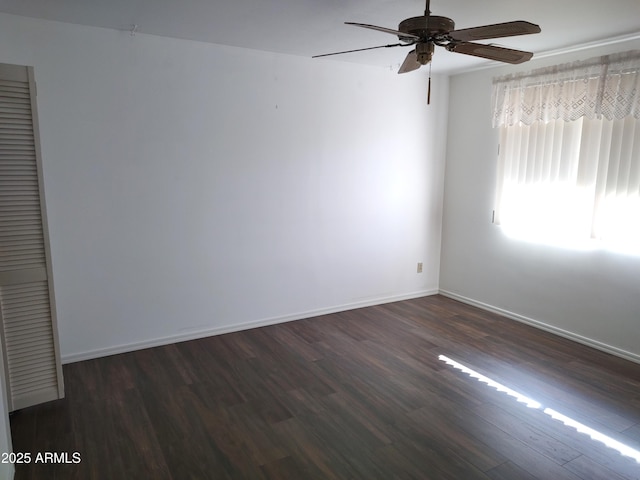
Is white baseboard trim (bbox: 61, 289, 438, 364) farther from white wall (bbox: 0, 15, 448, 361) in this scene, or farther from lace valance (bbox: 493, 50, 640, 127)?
lace valance (bbox: 493, 50, 640, 127)

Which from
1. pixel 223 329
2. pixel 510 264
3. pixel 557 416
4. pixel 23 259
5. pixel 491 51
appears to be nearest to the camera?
pixel 491 51

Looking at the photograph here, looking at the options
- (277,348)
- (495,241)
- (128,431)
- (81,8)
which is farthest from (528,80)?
(128,431)

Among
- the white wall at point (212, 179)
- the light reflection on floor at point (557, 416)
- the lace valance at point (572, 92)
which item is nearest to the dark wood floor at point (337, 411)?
the light reflection on floor at point (557, 416)

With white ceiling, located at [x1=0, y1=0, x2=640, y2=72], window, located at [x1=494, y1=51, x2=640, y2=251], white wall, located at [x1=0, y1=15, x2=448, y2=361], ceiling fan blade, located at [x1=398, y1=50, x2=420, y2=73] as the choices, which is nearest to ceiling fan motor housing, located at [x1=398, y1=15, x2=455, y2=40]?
ceiling fan blade, located at [x1=398, y1=50, x2=420, y2=73]

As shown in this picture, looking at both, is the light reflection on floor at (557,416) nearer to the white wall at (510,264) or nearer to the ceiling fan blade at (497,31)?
the white wall at (510,264)

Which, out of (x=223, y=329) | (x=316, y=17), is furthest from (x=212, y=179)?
(x=316, y=17)

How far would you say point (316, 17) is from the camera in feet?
8.96

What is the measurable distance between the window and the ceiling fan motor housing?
2048 millimetres

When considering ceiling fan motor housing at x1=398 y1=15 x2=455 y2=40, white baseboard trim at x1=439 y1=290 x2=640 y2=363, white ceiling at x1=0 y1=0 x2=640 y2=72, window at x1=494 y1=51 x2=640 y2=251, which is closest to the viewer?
ceiling fan motor housing at x1=398 y1=15 x2=455 y2=40

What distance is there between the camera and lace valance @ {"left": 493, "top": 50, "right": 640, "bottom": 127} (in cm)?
315

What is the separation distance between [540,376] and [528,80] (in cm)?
253

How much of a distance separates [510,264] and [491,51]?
8.40 feet

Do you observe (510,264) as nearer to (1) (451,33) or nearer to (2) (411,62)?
(2) (411,62)

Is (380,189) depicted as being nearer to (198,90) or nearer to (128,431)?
(198,90)
